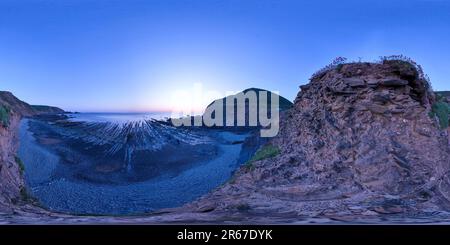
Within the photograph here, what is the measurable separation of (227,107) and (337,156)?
2498cm

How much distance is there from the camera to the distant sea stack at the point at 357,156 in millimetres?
10422

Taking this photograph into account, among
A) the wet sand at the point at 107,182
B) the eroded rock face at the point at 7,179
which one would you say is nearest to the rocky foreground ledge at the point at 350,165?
the eroded rock face at the point at 7,179

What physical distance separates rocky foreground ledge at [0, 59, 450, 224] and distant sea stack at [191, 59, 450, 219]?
0.09 feet

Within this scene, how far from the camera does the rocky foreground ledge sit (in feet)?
31.2

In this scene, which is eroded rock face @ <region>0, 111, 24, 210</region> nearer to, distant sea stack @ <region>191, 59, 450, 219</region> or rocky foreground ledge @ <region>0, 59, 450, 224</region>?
rocky foreground ledge @ <region>0, 59, 450, 224</region>

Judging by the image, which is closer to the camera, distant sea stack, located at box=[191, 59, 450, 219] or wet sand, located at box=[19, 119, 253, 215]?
distant sea stack, located at box=[191, 59, 450, 219]

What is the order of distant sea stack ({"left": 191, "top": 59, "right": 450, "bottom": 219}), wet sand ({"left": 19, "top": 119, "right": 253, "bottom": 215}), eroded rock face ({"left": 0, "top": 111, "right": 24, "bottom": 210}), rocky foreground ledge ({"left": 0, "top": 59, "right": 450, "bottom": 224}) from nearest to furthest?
rocky foreground ledge ({"left": 0, "top": 59, "right": 450, "bottom": 224}) < distant sea stack ({"left": 191, "top": 59, "right": 450, "bottom": 219}) < eroded rock face ({"left": 0, "top": 111, "right": 24, "bottom": 210}) < wet sand ({"left": 19, "top": 119, "right": 253, "bottom": 215})

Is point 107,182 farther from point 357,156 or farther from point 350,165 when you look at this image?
point 357,156

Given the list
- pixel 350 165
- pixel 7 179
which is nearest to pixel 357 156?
pixel 350 165

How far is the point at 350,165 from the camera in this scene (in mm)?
12602

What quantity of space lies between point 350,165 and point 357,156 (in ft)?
1.27

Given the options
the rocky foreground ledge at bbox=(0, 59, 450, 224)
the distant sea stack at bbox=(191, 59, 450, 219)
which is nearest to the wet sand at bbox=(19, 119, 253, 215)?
the rocky foreground ledge at bbox=(0, 59, 450, 224)
